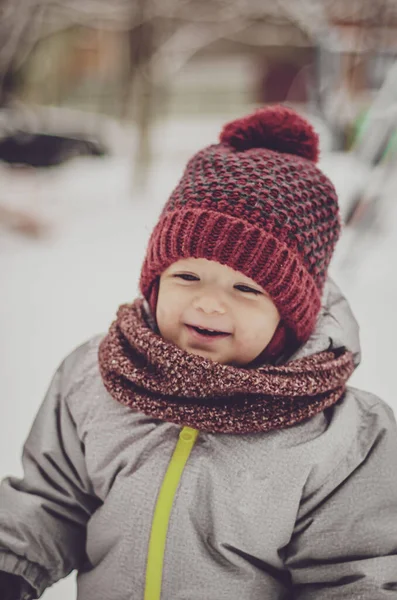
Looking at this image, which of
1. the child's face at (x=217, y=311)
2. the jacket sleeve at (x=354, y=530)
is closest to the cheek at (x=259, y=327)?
the child's face at (x=217, y=311)

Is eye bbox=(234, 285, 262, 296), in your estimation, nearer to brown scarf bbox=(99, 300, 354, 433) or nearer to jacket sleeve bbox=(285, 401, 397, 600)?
brown scarf bbox=(99, 300, 354, 433)

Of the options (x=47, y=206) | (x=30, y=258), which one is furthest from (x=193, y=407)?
(x=47, y=206)

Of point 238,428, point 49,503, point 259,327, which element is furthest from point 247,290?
point 49,503

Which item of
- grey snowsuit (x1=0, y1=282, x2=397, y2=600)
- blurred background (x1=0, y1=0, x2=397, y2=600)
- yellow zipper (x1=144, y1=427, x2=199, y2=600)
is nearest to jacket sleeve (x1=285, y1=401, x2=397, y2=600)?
grey snowsuit (x1=0, y1=282, x2=397, y2=600)

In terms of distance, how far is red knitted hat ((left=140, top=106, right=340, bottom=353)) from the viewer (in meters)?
0.69

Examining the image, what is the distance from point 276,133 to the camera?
2.65 feet

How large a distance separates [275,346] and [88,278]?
1.50m

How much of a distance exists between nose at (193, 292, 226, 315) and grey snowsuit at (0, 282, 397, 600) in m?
0.14

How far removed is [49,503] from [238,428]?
1.13 feet

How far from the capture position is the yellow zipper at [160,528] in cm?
71

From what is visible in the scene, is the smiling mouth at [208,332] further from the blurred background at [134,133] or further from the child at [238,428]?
the blurred background at [134,133]

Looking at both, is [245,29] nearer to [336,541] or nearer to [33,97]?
[33,97]

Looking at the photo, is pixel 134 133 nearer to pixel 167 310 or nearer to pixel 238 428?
pixel 167 310

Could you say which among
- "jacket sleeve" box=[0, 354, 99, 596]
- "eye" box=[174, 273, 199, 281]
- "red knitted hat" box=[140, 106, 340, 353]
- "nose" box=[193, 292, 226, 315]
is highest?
"red knitted hat" box=[140, 106, 340, 353]
